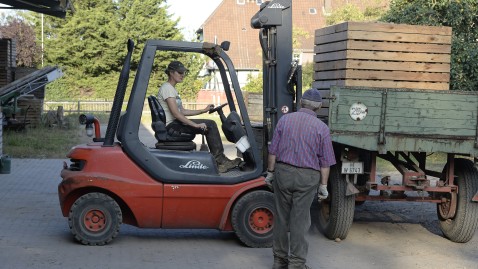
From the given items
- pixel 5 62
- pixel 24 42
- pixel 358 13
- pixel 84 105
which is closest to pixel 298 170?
pixel 5 62

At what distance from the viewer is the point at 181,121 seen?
857 cm

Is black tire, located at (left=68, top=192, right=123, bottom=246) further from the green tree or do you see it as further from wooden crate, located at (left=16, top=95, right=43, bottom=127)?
wooden crate, located at (left=16, top=95, right=43, bottom=127)

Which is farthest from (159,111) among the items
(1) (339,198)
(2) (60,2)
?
(2) (60,2)

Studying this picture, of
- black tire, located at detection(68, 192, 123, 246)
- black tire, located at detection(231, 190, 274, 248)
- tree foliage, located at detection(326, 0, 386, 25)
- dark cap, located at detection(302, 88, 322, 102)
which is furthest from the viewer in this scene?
tree foliage, located at detection(326, 0, 386, 25)

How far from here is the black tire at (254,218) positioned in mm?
8398

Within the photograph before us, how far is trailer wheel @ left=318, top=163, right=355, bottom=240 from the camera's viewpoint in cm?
882

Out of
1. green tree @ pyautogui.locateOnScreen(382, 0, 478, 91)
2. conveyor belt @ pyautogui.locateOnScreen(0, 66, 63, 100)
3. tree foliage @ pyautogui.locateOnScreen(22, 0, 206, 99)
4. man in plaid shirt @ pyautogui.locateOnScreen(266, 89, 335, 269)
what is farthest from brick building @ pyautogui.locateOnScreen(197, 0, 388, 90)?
man in plaid shirt @ pyautogui.locateOnScreen(266, 89, 335, 269)

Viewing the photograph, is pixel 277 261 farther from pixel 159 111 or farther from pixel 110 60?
pixel 110 60

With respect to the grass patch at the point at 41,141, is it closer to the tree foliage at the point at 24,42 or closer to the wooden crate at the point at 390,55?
the wooden crate at the point at 390,55

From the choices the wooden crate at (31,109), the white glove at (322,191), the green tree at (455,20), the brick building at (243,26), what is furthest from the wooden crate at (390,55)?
the brick building at (243,26)

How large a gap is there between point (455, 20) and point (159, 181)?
38.5 ft

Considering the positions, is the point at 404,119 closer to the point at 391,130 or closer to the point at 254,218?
the point at 391,130

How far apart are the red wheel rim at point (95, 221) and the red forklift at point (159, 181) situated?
1cm

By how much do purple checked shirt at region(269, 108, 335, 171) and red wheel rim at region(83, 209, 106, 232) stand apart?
2.29 m
